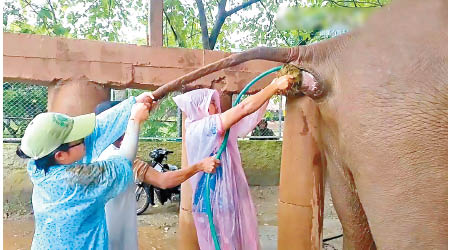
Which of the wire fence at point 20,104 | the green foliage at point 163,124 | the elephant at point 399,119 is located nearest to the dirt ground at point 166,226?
the wire fence at point 20,104

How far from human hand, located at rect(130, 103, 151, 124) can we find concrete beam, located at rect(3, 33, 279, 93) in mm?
1096

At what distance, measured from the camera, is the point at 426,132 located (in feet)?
5.98

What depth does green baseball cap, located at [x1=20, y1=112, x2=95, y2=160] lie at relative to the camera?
1.68 m

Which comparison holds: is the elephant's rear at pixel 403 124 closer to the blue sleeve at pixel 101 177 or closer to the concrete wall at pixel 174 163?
the blue sleeve at pixel 101 177

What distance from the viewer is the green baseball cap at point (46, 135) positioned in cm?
168

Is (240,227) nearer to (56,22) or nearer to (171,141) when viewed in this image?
(56,22)

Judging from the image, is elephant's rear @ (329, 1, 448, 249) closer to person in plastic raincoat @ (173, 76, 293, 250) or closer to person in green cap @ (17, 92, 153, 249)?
person in plastic raincoat @ (173, 76, 293, 250)

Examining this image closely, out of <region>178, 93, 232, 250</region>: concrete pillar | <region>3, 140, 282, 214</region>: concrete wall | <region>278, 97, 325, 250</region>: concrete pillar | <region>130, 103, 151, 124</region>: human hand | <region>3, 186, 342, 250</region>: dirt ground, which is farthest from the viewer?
<region>3, 140, 282, 214</region>: concrete wall

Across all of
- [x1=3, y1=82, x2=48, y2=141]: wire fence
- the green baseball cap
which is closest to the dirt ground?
[x1=3, y1=82, x2=48, y2=141]: wire fence

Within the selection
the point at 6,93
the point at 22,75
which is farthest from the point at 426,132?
the point at 6,93

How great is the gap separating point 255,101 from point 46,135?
1074 mm

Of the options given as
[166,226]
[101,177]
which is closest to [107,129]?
[101,177]

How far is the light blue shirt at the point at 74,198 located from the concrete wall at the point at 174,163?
5058mm

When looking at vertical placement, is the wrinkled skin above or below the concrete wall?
above
